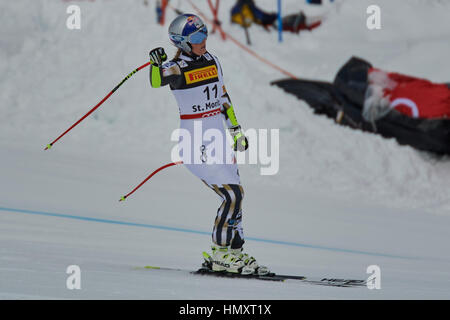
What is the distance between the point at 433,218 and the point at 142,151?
164 inches

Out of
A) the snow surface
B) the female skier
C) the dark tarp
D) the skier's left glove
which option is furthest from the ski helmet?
the dark tarp

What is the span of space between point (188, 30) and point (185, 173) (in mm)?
5393

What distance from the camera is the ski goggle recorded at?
4.11 meters

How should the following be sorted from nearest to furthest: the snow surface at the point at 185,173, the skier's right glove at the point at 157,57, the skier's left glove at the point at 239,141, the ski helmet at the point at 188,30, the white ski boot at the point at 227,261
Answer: the skier's right glove at the point at 157,57 < the ski helmet at the point at 188,30 < the skier's left glove at the point at 239,141 < the white ski boot at the point at 227,261 < the snow surface at the point at 185,173

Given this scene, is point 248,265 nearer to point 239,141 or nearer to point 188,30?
point 239,141

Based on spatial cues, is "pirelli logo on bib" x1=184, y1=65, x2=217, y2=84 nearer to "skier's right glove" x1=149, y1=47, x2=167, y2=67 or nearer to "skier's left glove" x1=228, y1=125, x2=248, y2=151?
"skier's right glove" x1=149, y1=47, x2=167, y2=67

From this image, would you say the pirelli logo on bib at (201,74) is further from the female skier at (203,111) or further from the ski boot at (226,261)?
the ski boot at (226,261)

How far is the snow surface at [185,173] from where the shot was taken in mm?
4789

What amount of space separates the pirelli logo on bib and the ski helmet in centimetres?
17

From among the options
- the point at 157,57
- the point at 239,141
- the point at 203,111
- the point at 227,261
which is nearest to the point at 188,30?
the point at 157,57

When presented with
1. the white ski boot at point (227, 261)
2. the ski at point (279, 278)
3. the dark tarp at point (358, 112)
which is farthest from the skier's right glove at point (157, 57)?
the dark tarp at point (358, 112)

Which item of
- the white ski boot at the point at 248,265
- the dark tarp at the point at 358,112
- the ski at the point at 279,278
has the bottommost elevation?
the ski at the point at 279,278

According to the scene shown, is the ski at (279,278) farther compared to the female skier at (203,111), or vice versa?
the ski at (279,278)

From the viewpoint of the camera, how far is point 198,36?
4.12 metres
